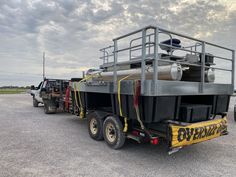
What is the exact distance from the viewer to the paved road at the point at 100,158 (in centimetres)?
366

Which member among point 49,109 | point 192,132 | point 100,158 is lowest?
point 100,158

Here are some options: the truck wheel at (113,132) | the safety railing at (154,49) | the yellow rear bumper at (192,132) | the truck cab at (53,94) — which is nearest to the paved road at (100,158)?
the truck wheel at (113,132)

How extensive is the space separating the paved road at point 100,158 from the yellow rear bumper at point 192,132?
52cm

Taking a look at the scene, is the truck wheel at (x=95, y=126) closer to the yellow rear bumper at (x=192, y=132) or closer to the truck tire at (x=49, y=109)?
the yellow rear bumper at (x=192, y=132)

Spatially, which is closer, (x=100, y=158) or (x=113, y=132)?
(x=100, y=158)

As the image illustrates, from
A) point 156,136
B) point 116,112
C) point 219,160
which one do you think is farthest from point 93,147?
point 219,160

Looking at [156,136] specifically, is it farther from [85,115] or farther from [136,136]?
[85,115]

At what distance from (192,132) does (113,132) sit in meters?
1.85

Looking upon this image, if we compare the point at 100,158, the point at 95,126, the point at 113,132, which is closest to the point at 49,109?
the point at 95,126

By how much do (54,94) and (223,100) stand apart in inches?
300

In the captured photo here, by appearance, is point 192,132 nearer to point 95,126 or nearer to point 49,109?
point 95,126

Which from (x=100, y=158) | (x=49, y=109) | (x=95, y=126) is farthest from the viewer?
(x=49, y=109)

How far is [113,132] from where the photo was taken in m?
4.91

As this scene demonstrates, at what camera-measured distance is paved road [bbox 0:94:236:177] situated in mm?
3660
